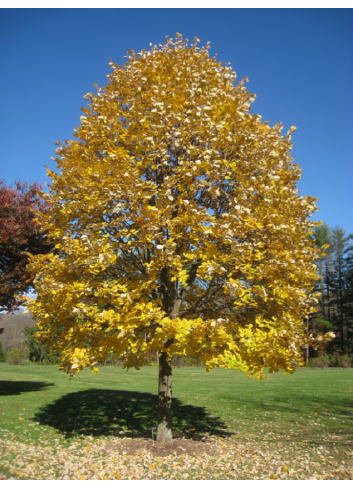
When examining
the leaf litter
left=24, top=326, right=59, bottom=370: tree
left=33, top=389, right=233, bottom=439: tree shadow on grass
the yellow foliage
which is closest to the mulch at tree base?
the leaf litter

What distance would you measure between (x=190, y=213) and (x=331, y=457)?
14.6 ft

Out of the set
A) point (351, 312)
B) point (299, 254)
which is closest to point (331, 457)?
point (299, 254)

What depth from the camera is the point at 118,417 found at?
24.6ft

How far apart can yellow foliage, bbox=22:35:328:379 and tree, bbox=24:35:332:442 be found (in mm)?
22

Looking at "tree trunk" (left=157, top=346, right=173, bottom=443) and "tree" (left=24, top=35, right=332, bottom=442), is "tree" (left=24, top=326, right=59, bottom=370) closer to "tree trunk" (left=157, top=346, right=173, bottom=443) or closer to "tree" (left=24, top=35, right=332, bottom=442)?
"tree trunk" (left=157, top=346, right=173, bottom=443)

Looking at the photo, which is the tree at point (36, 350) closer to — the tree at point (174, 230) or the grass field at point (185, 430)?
the grass field at point (185, 430)

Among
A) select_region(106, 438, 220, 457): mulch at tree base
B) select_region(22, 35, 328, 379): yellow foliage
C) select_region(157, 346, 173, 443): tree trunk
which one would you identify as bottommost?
select_region(106, 438, 220, 457): mulch at tree base

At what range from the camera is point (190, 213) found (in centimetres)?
411

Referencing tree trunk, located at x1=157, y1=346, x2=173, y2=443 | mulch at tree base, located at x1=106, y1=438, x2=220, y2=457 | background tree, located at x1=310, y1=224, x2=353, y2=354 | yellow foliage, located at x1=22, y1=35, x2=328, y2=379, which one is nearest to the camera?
yellow foliage, located at x1=22, y1=35, x2=328, y2=379

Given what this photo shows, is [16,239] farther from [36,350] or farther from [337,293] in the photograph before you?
[337,293]

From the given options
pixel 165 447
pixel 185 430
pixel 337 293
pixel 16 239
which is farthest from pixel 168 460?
pixel 337 293

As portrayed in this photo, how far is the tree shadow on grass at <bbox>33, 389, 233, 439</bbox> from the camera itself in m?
6.34

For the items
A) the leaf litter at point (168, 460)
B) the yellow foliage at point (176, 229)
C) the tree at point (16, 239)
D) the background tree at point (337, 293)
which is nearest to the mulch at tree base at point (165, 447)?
the leaf litter at point (168, 460)

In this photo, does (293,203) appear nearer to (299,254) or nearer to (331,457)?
(299,254)
